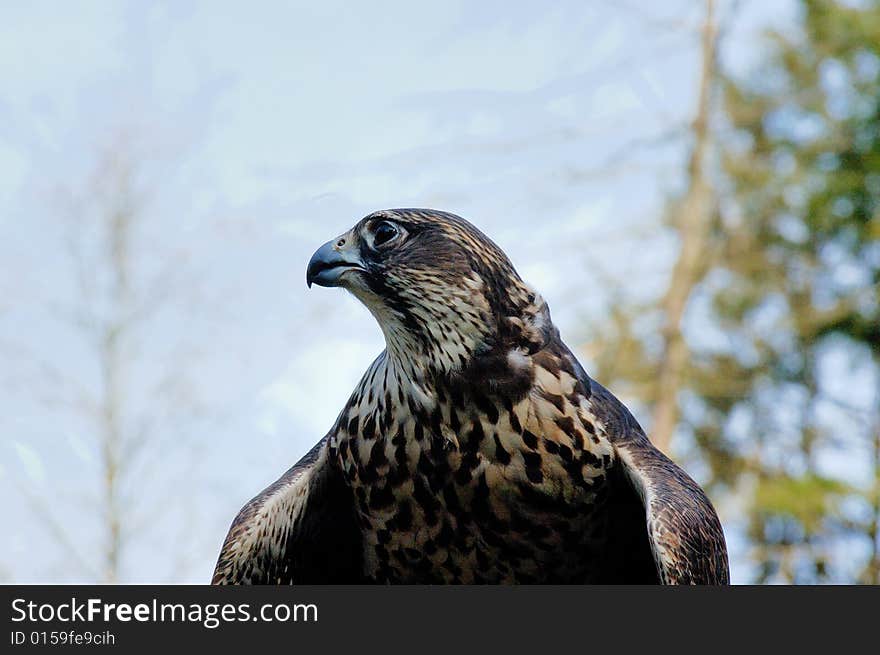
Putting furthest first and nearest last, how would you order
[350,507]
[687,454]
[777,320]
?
[687,454] → [777,320] → [350,507]

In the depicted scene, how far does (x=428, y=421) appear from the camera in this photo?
12.5ft

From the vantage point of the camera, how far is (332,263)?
3.86 metres

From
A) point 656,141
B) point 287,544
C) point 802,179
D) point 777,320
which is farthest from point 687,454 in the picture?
point 287,544

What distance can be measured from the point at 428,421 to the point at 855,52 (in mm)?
17587

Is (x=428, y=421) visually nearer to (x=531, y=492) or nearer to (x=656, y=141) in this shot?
(x=531, y=492)

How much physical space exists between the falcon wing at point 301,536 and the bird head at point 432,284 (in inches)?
24.2

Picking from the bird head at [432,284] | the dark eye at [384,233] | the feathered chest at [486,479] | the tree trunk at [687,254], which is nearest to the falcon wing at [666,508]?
the feathered chest at [486,479]

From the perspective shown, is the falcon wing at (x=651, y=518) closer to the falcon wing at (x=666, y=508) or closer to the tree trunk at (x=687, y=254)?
→ the falcon wing at (x=666, y=508)

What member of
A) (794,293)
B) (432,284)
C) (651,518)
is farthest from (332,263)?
(794,293)

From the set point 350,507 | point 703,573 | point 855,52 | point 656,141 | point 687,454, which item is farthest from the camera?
point 687,454

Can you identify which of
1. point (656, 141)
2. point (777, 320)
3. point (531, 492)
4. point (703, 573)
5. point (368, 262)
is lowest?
point (703, 573)

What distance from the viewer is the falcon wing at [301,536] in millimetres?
4121

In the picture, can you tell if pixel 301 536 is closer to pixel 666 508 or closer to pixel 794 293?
pixel 666 508

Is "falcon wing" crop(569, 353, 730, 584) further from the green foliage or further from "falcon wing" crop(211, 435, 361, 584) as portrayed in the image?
the green foliage
